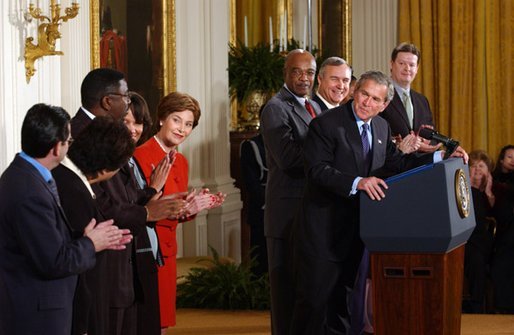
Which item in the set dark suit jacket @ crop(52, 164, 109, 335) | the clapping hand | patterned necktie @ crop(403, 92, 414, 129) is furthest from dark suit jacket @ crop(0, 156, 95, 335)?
patterned necktie @ crop(403, 92, 414, 129)

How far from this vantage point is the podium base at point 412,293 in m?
5.15

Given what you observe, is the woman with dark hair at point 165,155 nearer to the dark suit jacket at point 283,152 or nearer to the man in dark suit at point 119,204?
the man in dark suit at point 119,204

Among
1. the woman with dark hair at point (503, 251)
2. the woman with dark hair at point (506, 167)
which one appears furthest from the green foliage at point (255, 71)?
the woman with dark hair at point (503, 251)

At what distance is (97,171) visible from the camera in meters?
4.31

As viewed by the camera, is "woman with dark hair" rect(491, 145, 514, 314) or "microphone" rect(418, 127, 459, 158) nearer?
"microphone" rect(418, 127, 459, 158)

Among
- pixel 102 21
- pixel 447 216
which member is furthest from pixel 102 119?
pixel 102 21

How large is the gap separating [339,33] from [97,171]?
26.7 ft

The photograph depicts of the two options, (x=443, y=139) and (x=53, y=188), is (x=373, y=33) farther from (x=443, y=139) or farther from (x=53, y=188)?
(x=53, y=188)

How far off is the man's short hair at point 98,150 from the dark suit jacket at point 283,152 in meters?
1.79

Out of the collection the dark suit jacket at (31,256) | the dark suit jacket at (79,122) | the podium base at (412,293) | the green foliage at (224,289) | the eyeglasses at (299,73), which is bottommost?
the green foliage at (224,289)

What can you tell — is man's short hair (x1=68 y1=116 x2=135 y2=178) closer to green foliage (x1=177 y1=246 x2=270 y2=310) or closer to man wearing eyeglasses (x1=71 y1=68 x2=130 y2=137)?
man wearing eyeglasses (x1=71 y1=68 x2=130 y2=137)

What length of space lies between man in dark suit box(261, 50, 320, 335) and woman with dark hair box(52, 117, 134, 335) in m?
1.77

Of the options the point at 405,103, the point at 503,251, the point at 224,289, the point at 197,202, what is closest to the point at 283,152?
the point at 197,202

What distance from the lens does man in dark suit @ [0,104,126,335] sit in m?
3.73
